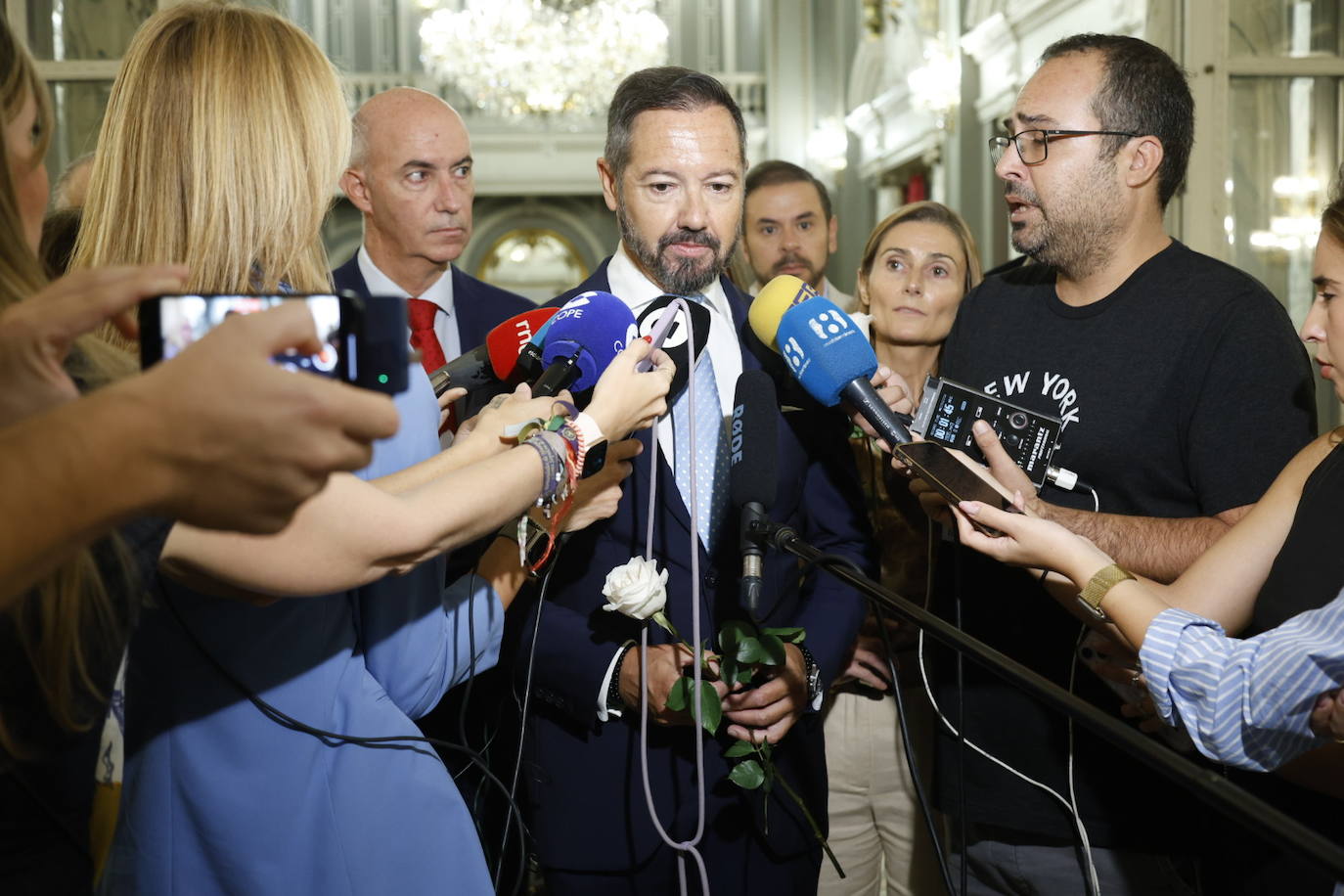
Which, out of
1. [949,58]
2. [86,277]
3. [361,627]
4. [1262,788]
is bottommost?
[1262,788]

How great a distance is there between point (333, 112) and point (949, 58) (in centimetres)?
680

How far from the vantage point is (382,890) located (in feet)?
3.87

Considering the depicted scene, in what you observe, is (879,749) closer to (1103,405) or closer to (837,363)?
(1103,405)

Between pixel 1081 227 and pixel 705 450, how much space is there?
77cm

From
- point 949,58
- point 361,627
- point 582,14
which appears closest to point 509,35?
point 582,14

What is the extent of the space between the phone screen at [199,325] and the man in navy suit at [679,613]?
85 cm

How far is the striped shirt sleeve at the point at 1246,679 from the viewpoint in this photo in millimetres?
1142

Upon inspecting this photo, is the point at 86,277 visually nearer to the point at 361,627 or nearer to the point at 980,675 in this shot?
the point at 361,627

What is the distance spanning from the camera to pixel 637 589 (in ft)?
4.90

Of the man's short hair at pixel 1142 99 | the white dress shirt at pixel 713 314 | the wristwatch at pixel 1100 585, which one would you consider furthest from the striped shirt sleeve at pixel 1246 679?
the man's short hair at pixel 1142 99

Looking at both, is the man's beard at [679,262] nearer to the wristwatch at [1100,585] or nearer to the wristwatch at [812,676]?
the wristwatch at [812,676]

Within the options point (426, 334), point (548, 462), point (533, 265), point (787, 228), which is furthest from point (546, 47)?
point (548, 462)

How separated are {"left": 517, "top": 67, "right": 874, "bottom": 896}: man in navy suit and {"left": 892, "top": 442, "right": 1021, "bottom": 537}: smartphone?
33 cm

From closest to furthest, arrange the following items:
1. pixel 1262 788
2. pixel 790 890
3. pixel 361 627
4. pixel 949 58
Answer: pixel 361 627 → pixel 1262 788 → pixel 790 890 → pixel 949 58
